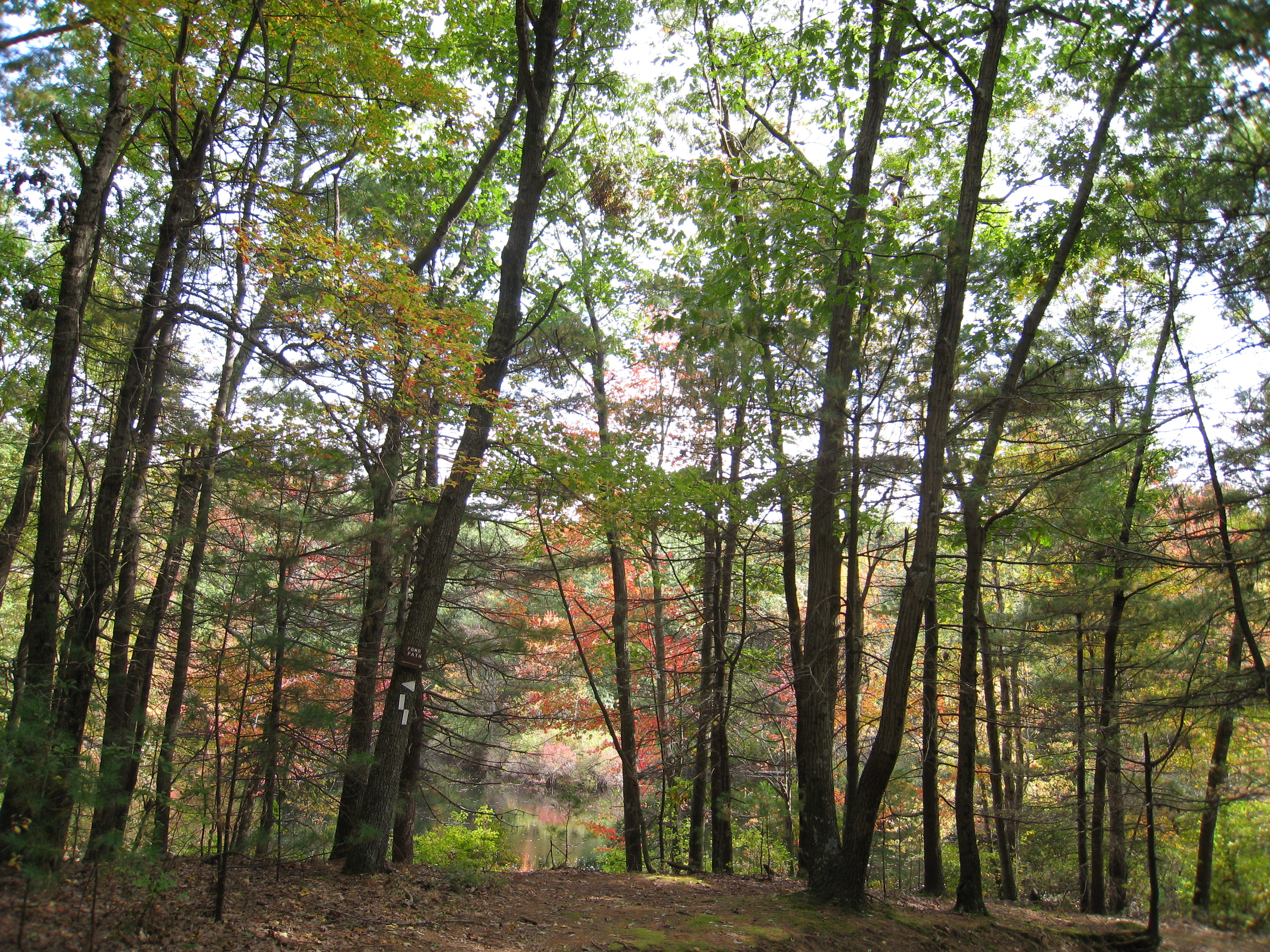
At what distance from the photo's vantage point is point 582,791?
11148 millimetres

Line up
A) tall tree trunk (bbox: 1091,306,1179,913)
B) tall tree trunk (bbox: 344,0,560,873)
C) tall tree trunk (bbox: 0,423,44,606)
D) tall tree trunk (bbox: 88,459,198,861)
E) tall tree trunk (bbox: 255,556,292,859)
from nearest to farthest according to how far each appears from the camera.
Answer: tall tree trunk (bbox: 88,459,198,861) → tall tree trunk (bbox: 0,423,44,606) → tall tree trunk (bbox: 255,556,292,859) → tall tree trunk (bbox: 344,0,560,873) → tall tree trunk (bbox: 1091,306,1179,913)

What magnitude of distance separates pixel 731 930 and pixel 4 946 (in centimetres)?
470

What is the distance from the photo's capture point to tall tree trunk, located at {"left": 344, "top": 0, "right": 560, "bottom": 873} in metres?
6.94

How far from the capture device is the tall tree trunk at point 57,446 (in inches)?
167

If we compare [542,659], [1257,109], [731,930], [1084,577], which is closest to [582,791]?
[542,659]

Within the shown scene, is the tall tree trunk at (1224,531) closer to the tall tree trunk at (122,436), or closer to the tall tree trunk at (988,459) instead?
the tall tree trunk at (988,459)

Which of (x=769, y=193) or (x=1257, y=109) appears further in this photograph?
(x=769, y=193)

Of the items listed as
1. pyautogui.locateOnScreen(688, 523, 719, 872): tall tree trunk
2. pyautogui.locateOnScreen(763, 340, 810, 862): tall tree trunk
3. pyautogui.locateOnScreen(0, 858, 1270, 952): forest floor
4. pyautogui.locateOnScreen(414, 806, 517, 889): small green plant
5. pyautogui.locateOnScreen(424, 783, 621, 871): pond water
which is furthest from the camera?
pyautogui.locateOnScreen(424, 783, 621, 871): pond water

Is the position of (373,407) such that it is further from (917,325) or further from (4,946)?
(917,325)

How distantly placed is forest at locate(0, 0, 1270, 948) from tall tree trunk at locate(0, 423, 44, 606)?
67mm

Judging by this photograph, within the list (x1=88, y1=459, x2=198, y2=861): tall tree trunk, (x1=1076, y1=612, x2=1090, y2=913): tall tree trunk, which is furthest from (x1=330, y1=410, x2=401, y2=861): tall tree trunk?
(x1=1076, y1=612, x2=1090, y2=913): tall tree trunk

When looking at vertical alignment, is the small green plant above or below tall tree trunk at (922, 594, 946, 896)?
below

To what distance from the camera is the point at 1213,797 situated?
8.47m

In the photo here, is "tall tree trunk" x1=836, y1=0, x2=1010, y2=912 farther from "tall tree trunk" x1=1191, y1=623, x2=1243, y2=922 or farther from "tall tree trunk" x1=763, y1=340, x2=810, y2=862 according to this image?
"tall tree trunk" x1=1191, y1=623, x2=1243, y2=922
